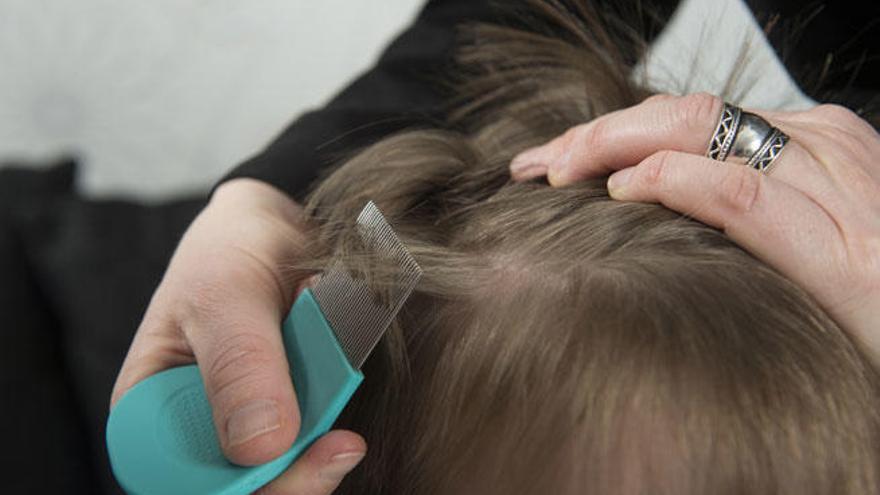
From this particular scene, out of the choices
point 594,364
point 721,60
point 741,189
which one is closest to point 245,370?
point 594,364

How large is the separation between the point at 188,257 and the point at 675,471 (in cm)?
37

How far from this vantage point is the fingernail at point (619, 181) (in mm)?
545

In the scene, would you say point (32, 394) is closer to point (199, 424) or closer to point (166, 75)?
point (199, 424)

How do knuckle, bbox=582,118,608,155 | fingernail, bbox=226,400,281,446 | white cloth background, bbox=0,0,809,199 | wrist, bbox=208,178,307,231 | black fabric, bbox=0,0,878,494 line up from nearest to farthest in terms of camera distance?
fingernail, bbox=226,400,281,446 < knuckle, bbox=582,118,608,155 < wrist, bbox=208,178,307,231 < black fabric, bbox=0,0,878,494 < white cloth background, bbox=0,0,809,199

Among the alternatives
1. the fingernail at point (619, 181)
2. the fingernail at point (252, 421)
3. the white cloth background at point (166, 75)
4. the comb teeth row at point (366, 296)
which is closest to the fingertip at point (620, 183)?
the fingernail at point (619, 181)

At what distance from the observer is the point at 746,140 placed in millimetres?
533

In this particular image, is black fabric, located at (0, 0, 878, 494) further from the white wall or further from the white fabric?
the white wall

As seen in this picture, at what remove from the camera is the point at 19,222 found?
0.90 m

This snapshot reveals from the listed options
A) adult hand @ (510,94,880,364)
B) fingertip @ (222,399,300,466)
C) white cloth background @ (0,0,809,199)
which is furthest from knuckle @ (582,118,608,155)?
white cloth background @ (0,0,809,199)

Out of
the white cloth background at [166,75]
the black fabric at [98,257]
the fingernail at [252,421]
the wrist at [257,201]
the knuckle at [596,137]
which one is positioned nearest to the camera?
the fingernail at [252,421]

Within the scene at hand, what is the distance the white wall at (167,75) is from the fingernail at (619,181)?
86 cm

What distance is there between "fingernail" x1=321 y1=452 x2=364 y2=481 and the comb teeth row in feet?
0.17

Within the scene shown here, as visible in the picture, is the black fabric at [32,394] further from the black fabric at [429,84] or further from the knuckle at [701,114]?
the knuckle at [701,114]

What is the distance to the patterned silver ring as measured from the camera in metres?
0.53
